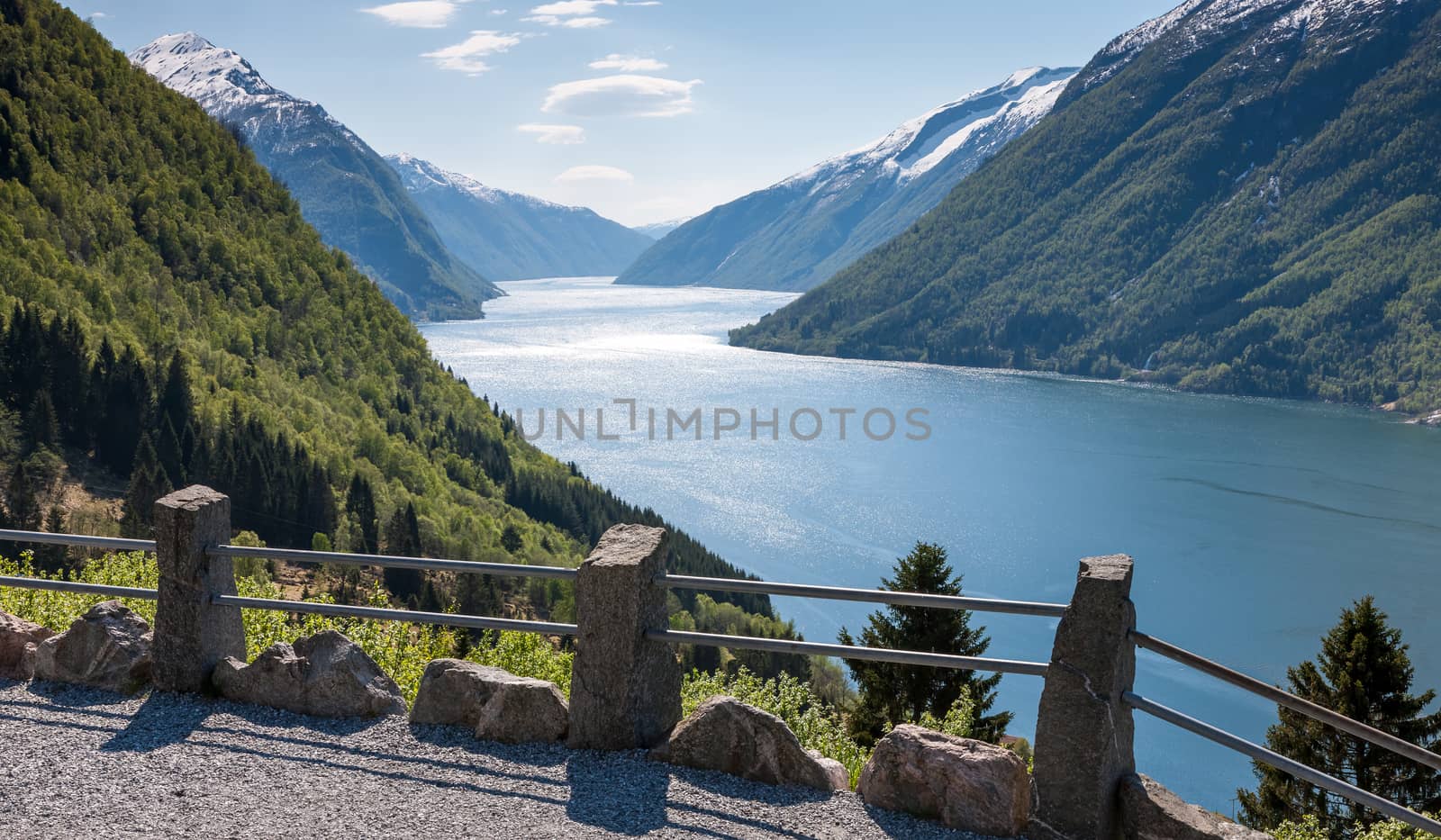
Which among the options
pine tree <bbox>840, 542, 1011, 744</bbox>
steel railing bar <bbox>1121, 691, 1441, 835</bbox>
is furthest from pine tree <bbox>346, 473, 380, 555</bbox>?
steel railing bar <bbox>1121, 691, 1441, 835</bbox>

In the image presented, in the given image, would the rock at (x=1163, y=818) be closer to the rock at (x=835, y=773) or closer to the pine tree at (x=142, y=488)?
the rock at (x=835, y=773)

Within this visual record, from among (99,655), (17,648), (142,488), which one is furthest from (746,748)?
(142,488)

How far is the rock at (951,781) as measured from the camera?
274 inches

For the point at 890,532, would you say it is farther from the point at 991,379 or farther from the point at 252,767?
the point at 991,379

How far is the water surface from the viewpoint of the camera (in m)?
64.7

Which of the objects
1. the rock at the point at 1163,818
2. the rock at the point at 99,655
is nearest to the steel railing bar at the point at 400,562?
the rock at the point at 99,655

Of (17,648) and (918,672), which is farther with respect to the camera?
(918,672)

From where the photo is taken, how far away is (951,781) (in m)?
7.04

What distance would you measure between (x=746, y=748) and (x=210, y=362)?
10118 centimetres

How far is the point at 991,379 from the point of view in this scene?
7692 inches

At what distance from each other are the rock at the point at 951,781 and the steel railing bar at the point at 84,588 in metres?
6.13

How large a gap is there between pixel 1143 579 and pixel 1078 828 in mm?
74931

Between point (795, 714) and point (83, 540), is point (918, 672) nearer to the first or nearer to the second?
point (795, 714)

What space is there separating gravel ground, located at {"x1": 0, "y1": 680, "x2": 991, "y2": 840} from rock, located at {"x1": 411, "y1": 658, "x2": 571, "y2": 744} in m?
0.12
